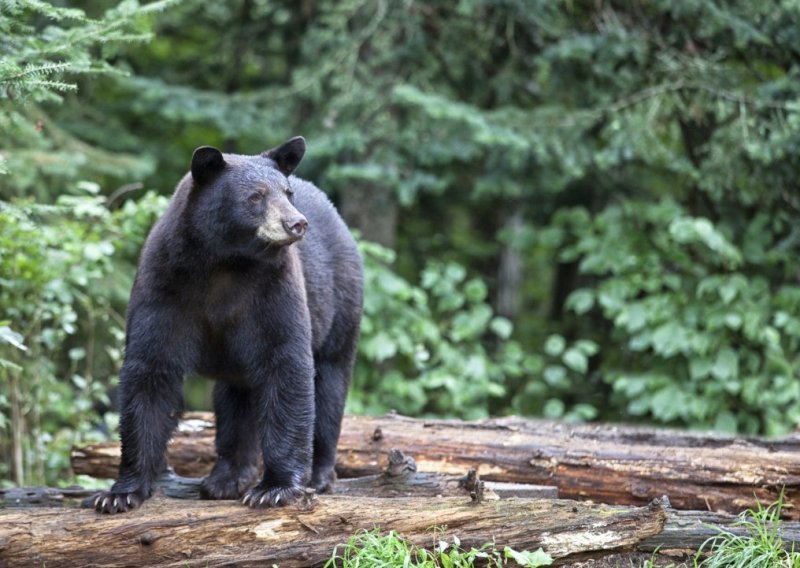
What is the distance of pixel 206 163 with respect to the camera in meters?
4.87

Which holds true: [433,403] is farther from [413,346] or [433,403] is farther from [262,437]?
[262,437]

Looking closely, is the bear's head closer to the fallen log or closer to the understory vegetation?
the fallen log

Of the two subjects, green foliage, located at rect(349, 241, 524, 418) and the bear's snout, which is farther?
green foliage, located at rect(349, 241, 524, 418)

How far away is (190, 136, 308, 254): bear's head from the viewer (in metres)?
4.76

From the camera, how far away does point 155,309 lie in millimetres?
4910

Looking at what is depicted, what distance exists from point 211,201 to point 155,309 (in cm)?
60

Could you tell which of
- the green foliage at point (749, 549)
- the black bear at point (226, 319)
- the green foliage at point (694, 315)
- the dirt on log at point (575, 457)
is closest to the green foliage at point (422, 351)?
the green foliage at point (694, 315)

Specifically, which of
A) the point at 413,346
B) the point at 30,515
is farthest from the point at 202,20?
the point at 30,515

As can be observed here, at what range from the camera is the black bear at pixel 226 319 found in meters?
4.86

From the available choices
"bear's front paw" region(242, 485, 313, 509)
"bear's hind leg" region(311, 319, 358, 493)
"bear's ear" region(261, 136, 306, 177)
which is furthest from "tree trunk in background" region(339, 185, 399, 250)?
"bear's front paw" region(242, 485, 313, 509)

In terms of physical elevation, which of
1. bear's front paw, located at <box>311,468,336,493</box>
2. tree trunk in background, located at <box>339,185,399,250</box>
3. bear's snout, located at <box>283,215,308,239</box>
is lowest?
bear's front paw, located at <box>311,468,336,493</box>

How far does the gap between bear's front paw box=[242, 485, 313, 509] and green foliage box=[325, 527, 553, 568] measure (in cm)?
41

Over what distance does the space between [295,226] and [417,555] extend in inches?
64.7

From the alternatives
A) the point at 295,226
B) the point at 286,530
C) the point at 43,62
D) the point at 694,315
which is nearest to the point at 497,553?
the point at 286,530
